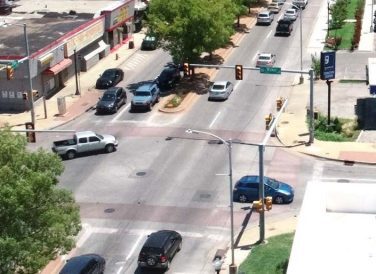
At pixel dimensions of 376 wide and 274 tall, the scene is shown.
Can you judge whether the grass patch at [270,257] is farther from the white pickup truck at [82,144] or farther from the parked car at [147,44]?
the parked car at [147,44]

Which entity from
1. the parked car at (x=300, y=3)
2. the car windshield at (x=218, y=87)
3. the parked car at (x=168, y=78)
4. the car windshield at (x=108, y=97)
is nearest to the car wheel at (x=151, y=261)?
the car windshield at (x=108, y=97)

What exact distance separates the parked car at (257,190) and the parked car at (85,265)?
1142 centimetres

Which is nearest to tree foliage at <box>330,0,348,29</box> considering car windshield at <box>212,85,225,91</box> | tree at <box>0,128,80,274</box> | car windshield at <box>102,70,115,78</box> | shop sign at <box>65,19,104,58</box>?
shop sign at <box>65,19,104,58</box>

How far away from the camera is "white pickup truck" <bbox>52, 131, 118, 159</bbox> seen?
5994 cm

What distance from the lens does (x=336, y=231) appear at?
1515 inches

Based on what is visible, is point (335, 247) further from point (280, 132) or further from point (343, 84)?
point (343, 84)

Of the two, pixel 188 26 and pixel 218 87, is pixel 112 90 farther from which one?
pixel 188 26

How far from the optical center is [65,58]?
7869 cm

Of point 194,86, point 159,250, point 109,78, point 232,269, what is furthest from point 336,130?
point 159,250

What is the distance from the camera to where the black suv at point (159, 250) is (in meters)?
43.2

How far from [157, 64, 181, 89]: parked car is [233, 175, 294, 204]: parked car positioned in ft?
82.6

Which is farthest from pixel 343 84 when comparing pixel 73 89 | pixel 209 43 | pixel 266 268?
pixel 266 268

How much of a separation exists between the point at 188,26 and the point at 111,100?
34.6 ft

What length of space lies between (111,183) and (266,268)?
15864 millimetres
